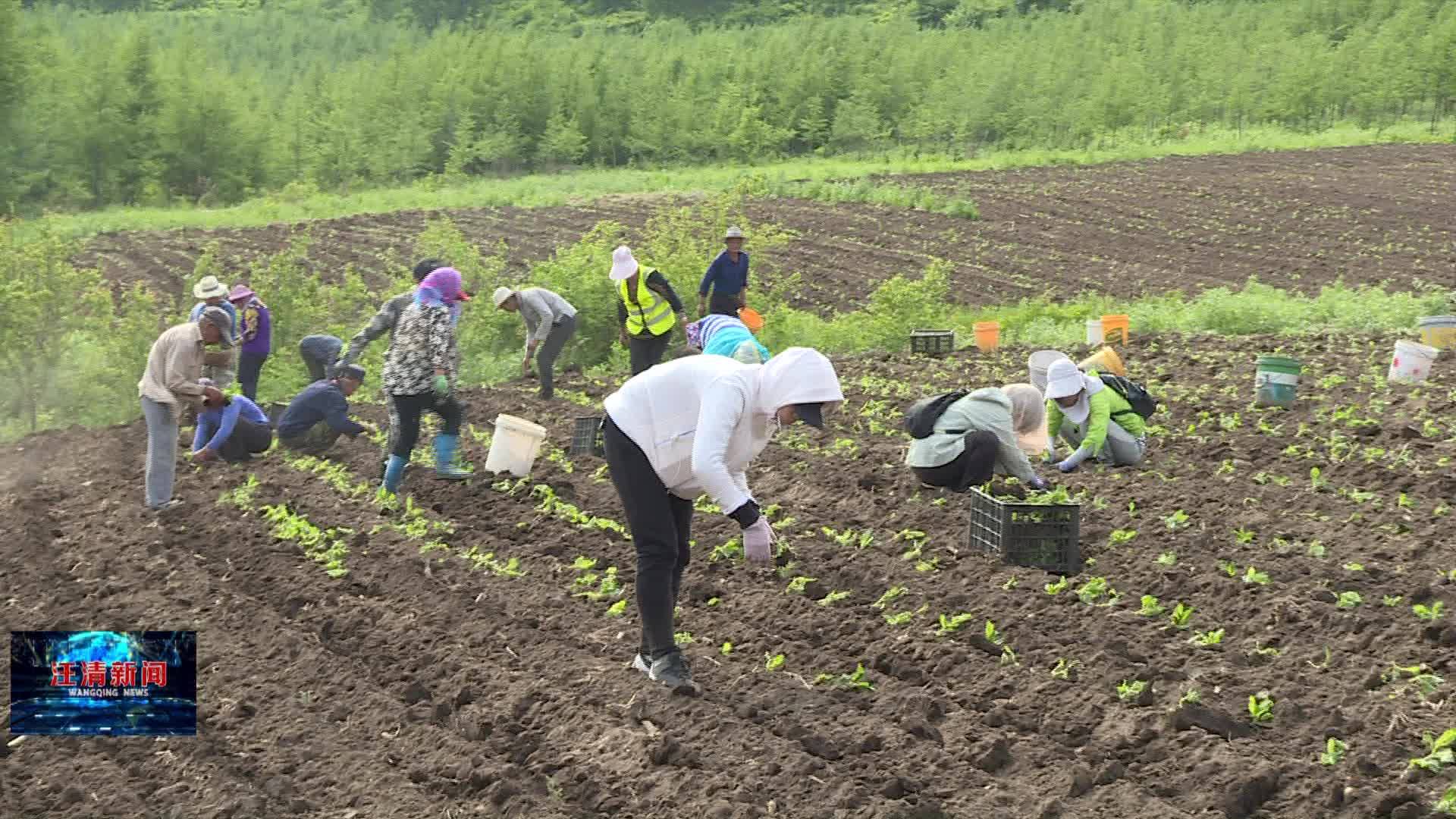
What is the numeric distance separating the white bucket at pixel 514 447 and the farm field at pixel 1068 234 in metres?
6.68

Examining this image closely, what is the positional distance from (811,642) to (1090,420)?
12.0ft

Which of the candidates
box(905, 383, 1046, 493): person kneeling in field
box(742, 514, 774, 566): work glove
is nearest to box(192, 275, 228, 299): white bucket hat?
box(905, 383, 1046, 493): person kneeling in field

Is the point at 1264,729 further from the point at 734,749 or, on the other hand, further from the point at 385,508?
the point at 385,508

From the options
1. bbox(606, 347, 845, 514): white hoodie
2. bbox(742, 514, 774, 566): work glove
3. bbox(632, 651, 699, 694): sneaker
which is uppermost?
bbox(606, 347, 845, 514): white hoodie

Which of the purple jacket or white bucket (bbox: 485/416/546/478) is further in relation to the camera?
the purple jacket

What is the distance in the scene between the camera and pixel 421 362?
1059 centimetres

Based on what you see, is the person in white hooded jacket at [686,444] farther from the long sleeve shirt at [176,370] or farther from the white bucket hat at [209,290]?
the white bucket hat at [209,290]

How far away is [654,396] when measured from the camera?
632 centimetres

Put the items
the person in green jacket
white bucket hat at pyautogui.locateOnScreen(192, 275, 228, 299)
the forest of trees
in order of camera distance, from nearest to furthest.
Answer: the person in green jacket
white bucket hat at pyautogui.locateOnScreen(192, 275, 228, 299)
the forest of trees

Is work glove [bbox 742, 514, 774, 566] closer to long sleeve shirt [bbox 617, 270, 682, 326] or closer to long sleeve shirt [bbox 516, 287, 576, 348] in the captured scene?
long sleeve shirt [bbox 617, 270, 682, 326]

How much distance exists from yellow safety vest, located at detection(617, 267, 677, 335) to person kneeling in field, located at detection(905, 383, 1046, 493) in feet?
11.2

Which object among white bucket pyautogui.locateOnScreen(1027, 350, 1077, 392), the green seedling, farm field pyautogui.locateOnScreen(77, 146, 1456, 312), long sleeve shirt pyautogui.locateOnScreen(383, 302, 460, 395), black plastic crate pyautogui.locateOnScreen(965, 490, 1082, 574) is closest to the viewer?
the green seedling

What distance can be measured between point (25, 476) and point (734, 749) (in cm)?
942

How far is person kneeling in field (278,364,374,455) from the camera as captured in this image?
41.7 feet
